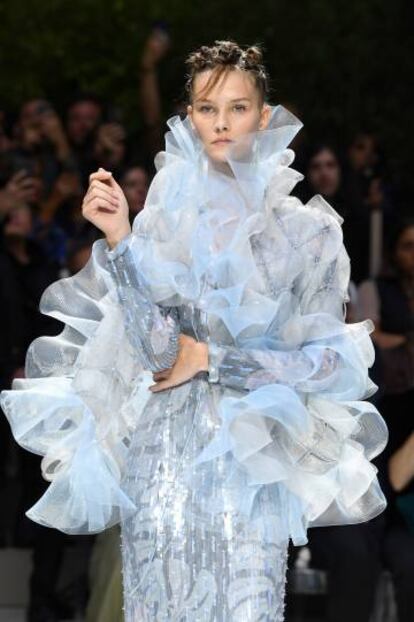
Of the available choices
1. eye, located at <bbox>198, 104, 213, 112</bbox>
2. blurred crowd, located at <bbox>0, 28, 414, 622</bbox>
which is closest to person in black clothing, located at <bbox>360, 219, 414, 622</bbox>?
blurred crowd, located at <bbox>0, 28, 414, 622</bbox>

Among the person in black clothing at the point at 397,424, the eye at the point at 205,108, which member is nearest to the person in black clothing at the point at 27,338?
the person in black clothing at the point at 397,424

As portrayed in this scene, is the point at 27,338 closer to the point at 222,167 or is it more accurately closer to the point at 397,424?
the point at 397,424

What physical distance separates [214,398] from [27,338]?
3.65m

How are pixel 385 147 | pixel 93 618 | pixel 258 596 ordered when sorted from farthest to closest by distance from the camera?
pixel 385 147, pixel 93 618, pixel 258 596

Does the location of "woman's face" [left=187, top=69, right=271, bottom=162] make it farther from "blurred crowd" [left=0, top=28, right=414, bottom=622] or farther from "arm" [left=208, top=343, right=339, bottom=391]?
"blurred crowd" [left=0, top=28, right=414, bottom=622]

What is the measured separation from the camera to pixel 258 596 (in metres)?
4.14

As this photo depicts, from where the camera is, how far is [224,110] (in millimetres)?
4320

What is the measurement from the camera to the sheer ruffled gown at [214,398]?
4180 mm

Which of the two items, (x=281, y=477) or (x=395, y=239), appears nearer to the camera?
(x=281, y=477)

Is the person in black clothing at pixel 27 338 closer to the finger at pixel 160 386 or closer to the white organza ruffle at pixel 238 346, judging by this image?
the white organza ruffle at pixel 238 346

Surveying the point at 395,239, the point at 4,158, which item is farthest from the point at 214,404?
the point at 4,158

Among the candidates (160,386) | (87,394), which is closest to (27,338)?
(87,394)

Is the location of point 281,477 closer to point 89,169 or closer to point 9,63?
point 89,169

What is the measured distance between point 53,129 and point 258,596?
20.0 ft
